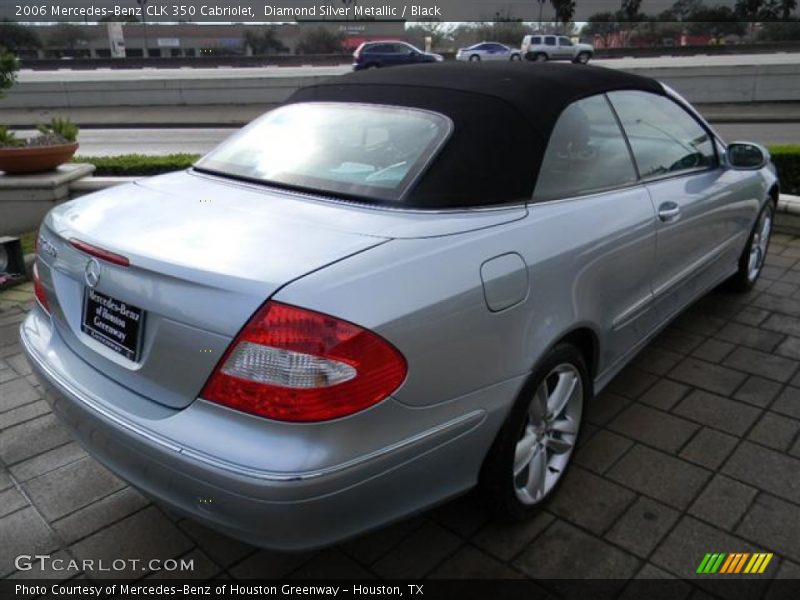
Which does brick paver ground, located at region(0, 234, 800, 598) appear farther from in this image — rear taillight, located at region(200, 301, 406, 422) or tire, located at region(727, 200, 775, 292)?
tire, located at region(727, 200, 775, 292)

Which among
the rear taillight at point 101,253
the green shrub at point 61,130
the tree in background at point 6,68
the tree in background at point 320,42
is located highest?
the tree in background at point 320,42

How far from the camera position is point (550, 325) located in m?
2.26

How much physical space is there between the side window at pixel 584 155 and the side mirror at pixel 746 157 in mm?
1289

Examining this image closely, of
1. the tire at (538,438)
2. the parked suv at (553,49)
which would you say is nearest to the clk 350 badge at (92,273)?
the tire at (538,438)

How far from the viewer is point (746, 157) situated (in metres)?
3.87

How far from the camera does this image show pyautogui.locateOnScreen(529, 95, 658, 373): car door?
7.97 feet

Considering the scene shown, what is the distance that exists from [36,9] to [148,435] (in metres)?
59.8

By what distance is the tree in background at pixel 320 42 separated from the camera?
53031 millimetres

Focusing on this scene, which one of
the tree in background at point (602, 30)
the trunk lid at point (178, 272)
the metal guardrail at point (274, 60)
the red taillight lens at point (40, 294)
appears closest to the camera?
the trunk lid at point (178, 272)

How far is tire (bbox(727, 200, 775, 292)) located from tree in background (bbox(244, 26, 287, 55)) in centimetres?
5754

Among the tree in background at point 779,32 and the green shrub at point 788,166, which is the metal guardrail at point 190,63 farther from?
the green shrub at point 788,166

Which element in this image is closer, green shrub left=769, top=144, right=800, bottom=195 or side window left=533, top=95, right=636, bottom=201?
side window left=533, top=95, right=636, bottom=201

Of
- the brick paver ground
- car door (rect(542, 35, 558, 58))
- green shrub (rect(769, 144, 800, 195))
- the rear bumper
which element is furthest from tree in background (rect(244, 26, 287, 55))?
the rear bumper

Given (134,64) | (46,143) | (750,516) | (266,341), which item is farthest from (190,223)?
(134,64)
